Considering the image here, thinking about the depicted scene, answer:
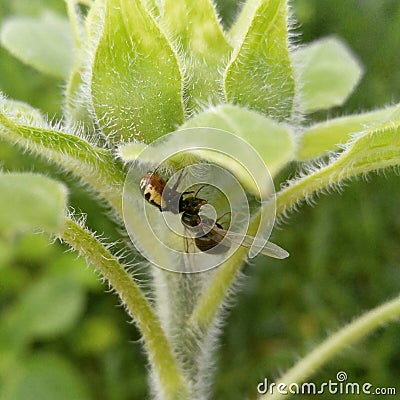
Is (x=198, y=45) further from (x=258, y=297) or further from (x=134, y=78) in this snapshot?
(x=258, y=297)

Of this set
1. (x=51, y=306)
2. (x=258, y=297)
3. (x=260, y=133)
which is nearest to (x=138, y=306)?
(x=260, y=133)

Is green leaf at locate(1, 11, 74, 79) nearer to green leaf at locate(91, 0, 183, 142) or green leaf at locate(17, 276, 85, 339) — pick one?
green leaf at locate(91, 0, 183, 142)

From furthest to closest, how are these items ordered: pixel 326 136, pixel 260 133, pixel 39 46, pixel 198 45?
pixel 39 46
pixel 326 136
pixel 198 45
pixel 260 133

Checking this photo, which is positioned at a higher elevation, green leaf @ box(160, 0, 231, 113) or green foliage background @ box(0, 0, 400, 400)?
green leaf @ box(160, 0, 231, 113)

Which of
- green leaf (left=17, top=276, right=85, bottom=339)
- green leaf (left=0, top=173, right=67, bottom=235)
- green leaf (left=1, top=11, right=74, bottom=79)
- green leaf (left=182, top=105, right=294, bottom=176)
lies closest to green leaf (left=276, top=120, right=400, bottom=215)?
green leaf (left=182, top=105, right=294, bottom=176)

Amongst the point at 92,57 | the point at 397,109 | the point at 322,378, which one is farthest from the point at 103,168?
the point at 322,378

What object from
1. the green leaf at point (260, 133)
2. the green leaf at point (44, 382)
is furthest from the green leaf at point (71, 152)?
the green leaf at point (44, 382)
